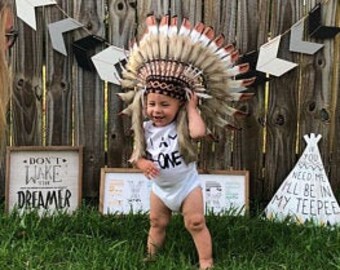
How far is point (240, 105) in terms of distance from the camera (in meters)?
4.31

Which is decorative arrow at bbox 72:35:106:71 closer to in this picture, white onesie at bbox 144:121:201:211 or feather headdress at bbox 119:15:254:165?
feather headdress at bbox 119:15:254:165

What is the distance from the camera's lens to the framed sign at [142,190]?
432 centimetres

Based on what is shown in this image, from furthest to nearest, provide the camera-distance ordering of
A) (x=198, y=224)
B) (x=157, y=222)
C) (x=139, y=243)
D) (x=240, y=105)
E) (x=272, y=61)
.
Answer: (x=240, y=105)
(x=272, y=61)
(x=139, y=243)
(x=157, y=222)
(x=198, y=224)

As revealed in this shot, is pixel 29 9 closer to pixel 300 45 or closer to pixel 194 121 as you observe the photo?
pixel 194 121

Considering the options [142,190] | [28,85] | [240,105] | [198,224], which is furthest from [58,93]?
[198,224]

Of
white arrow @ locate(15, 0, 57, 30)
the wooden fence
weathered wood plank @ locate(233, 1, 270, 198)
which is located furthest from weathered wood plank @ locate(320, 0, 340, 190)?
white arrow @ locate(15, 0, 57, 30)

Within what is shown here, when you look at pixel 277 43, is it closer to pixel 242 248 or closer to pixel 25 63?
pixel 242 248

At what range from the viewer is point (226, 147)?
438 centimetres

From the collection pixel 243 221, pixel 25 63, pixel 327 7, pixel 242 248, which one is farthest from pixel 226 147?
pixel 25 63

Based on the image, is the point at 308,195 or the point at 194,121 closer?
the point at 194,121

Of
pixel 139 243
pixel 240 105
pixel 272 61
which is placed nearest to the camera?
pixel 139 243

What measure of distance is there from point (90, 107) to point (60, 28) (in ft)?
1.75

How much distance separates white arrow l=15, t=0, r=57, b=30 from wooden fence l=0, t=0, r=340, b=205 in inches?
1.5

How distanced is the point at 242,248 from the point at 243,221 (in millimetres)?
325
